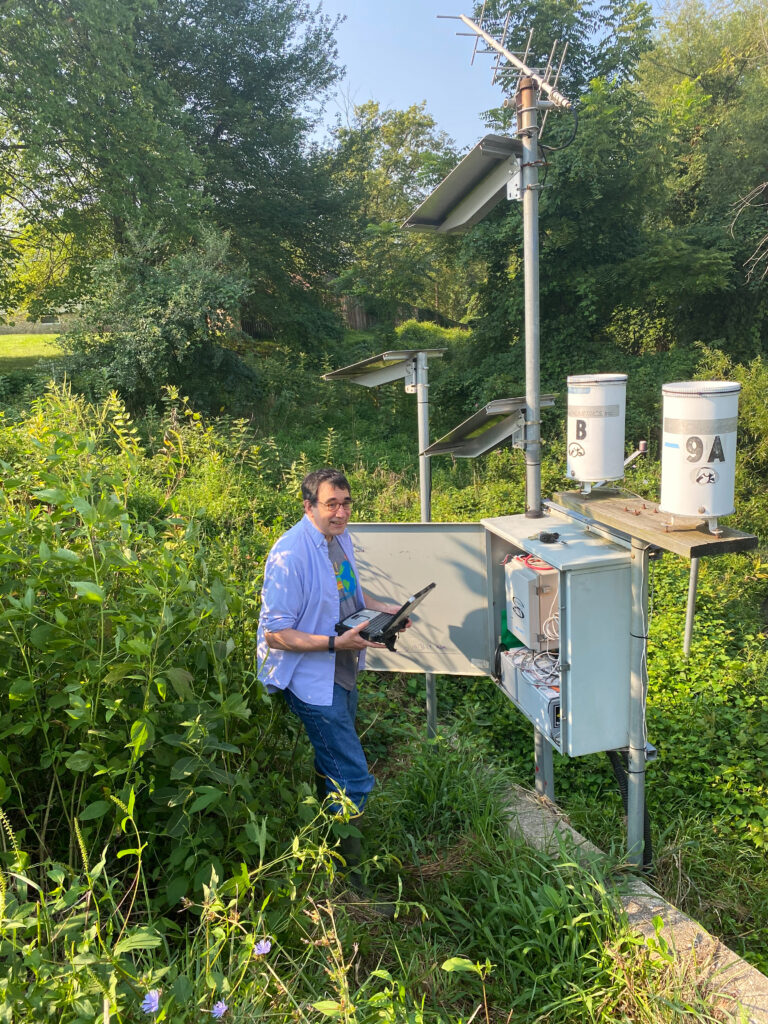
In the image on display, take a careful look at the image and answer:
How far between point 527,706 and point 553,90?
292 centimetres

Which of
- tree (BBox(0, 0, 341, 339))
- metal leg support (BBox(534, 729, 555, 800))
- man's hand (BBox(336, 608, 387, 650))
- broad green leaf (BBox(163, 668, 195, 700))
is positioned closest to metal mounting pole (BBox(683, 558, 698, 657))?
metal leg support (BBox(534, 729, 555, 800))

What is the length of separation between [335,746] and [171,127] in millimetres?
14604

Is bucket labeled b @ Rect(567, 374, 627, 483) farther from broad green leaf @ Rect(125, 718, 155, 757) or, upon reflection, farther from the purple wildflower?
the purple wildflower

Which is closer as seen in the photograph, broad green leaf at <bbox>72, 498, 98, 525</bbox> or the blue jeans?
broad green leaf at <bbox>72, 498, 98, 525</bbox>

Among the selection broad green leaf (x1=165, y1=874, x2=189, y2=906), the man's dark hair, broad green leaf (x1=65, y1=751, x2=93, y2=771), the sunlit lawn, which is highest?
Answer: the sunlit lawn

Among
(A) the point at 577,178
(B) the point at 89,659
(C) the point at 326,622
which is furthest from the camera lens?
(A) the point at 577,178

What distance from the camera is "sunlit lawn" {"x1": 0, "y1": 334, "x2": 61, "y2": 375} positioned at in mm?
15422

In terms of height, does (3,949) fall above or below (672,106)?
below

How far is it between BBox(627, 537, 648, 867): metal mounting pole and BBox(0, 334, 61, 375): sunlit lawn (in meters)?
14.1

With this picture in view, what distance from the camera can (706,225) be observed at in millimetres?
14656

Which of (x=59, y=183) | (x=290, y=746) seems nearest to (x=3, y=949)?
(x=290, y=746)

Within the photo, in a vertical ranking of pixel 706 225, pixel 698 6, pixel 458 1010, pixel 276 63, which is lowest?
pixel 458 1010

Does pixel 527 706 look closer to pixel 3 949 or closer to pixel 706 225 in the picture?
pixel 3 949

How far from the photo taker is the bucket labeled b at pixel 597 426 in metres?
3.21
